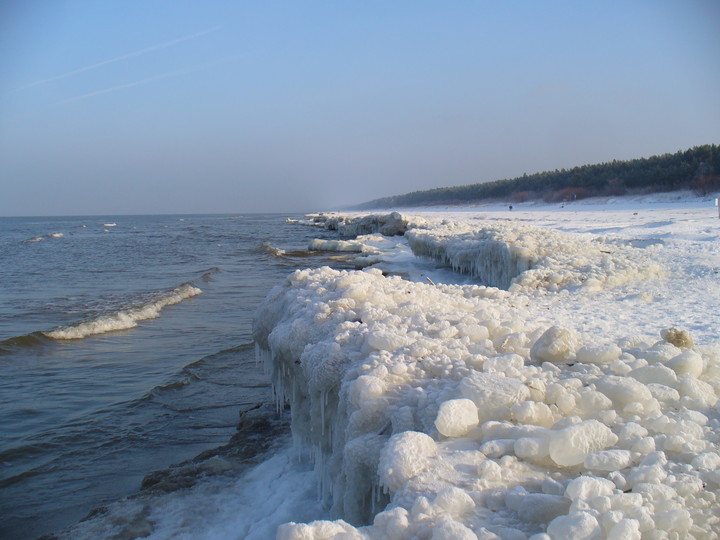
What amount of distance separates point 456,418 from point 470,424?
110 mm

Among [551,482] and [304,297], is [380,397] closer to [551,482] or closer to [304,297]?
[551,482]

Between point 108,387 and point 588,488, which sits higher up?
point 588,488

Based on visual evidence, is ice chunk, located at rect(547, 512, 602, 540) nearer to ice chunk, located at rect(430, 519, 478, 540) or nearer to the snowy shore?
the snowy shore

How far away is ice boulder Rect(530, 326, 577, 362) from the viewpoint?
138 inches

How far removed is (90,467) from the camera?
507 centimetres

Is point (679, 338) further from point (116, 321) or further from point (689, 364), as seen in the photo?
point (116, 321)

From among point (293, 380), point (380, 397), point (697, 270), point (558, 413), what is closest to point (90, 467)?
point (293, 380)

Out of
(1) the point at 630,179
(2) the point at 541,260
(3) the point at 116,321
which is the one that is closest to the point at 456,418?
(2) the point at 541,260

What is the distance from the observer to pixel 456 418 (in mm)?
2555

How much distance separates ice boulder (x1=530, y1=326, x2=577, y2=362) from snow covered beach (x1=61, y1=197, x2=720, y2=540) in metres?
0.01

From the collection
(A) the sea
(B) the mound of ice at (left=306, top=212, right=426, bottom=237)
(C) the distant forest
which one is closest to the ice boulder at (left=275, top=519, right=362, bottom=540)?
(A) the sea

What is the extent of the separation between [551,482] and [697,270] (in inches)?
267

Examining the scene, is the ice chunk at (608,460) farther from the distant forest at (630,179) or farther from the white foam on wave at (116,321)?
the distant forest at (630,179)

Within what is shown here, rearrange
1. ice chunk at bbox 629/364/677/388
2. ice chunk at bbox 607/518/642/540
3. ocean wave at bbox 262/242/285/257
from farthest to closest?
1. ocean wave at bbox 262/242/285/257
2. ice chunk at bbox 629/364/677/388
3. ice chunk at bbox 607/518/642/540
